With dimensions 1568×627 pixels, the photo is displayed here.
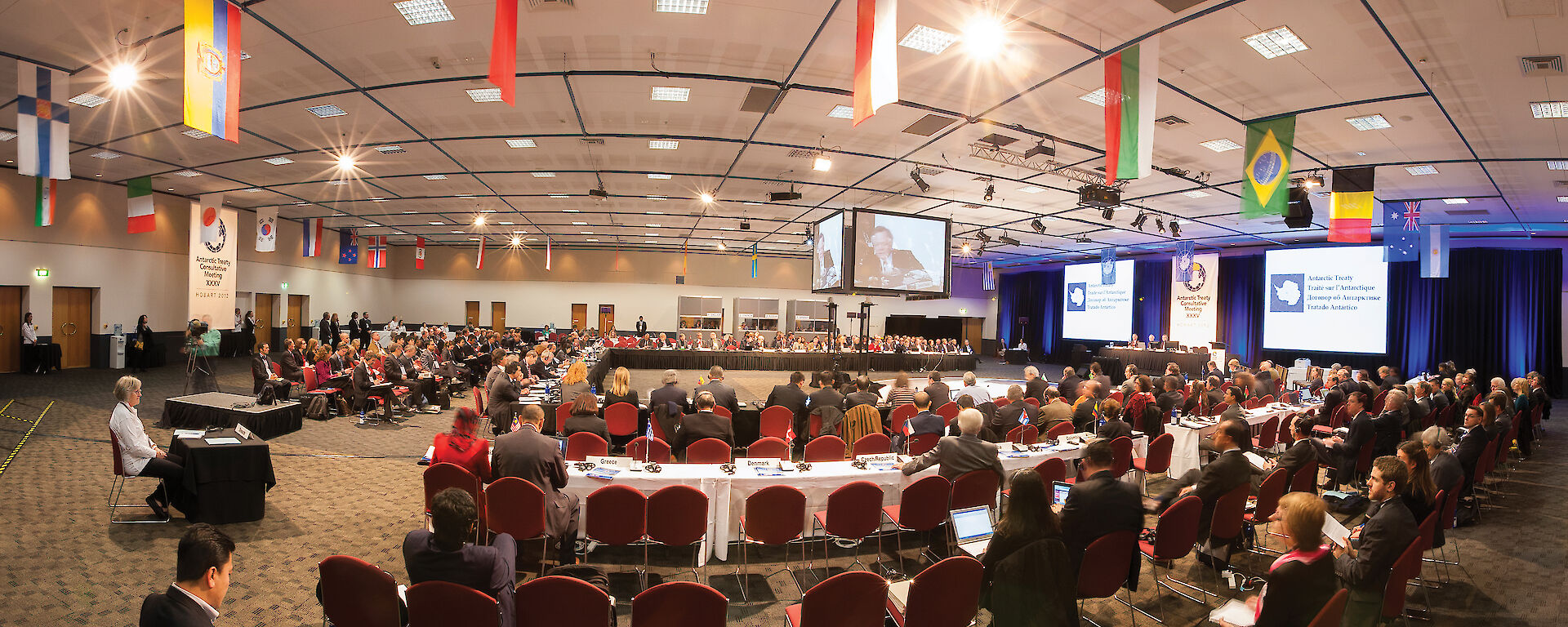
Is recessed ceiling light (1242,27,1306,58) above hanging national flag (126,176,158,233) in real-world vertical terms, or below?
above

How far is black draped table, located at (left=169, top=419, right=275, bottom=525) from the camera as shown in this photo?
4785 millimetres

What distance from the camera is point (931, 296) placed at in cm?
1145

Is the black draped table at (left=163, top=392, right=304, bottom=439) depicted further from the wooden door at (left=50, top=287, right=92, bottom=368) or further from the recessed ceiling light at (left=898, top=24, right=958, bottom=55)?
the wooden door at (left=50, top=287, right=92, bottom=368)

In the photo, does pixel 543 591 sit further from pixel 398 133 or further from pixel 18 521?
pixel 398 133

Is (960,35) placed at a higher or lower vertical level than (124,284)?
higher

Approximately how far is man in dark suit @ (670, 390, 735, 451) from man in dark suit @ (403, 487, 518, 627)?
3114 millimetres

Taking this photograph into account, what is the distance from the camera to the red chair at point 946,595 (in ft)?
8.63

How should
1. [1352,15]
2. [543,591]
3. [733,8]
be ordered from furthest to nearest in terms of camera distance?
[733,8] → [1352,15] → [543,591]

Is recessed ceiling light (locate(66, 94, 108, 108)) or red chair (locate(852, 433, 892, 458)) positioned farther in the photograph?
recessed ceiling light (locate(66, 94, 108, 108))

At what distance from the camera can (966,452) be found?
4.29 metres

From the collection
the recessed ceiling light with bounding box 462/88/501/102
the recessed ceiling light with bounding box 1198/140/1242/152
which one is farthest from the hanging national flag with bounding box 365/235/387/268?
the recessed ceiling light with bounding box 1198/140/1242/152

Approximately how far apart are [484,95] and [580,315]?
19.9m

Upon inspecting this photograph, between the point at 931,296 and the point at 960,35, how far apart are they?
6.37 meters

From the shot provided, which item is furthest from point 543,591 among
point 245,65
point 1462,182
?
point 1462,182
